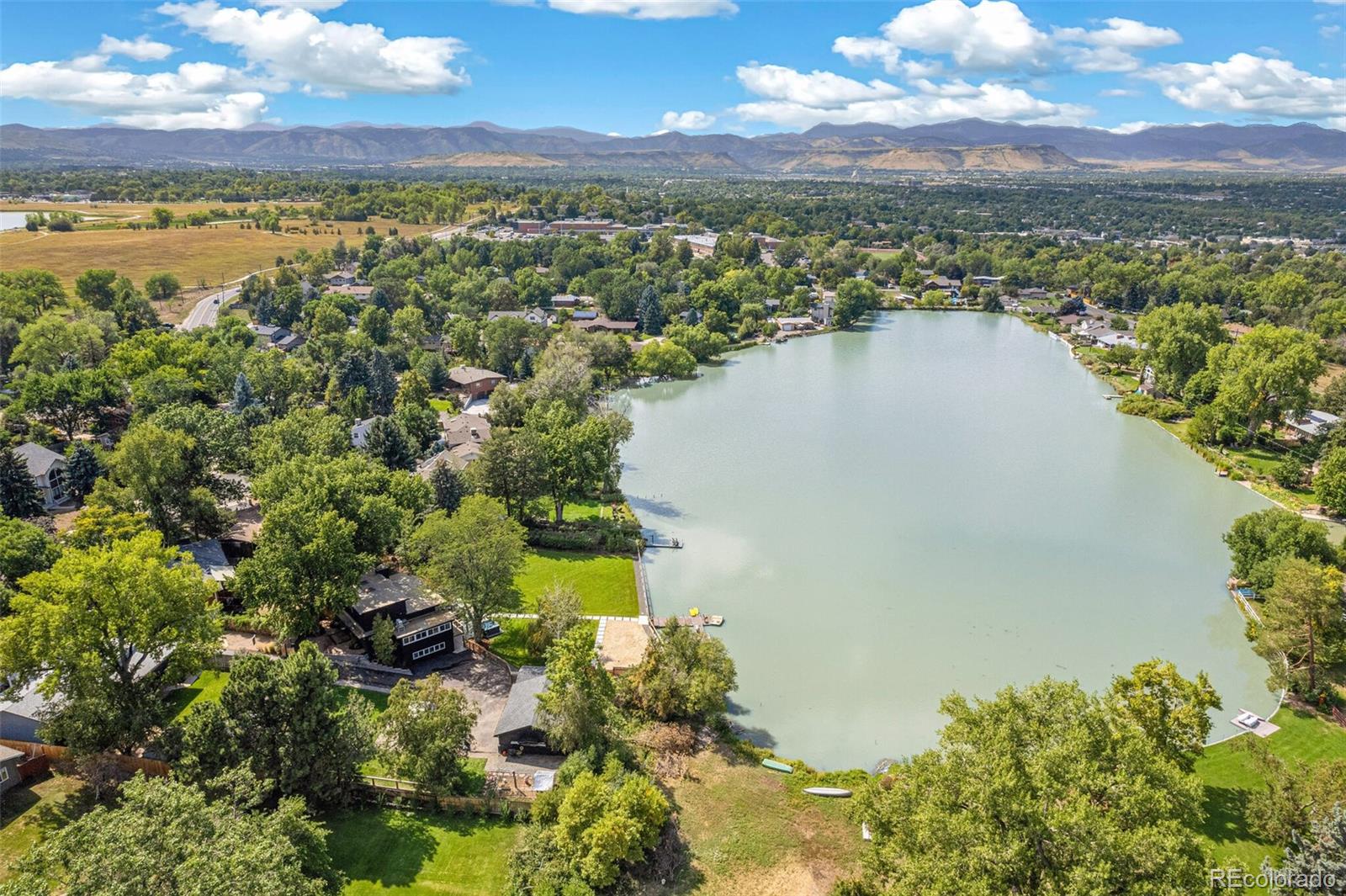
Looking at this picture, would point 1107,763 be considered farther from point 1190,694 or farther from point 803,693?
point 803,693

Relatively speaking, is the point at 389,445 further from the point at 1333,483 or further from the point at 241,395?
the point at 1333,483

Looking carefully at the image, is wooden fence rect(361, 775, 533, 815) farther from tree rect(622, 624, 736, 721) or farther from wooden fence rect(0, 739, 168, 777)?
wooden fence rect(0, 739, 168, 777)

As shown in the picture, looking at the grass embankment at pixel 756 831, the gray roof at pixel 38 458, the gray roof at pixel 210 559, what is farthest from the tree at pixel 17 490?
the grass embankment at pixel 756 831

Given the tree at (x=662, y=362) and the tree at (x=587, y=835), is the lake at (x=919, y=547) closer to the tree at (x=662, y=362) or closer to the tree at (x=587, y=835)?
the tree at (x=662, y=362)

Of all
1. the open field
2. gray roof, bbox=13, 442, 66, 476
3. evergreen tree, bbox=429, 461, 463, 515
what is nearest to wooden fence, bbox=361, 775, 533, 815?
evergreen tree, bbox=429, 461, 463, 515

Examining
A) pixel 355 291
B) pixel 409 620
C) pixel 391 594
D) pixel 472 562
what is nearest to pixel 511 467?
pixel 391 594

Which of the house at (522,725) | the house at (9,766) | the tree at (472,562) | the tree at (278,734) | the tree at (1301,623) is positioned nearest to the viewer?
the tree at (278,734)
